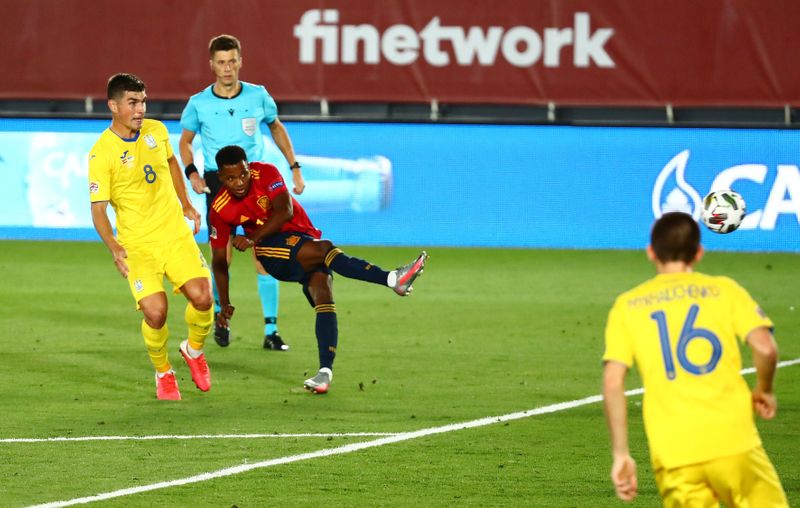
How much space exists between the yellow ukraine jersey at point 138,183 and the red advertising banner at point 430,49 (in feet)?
31.6

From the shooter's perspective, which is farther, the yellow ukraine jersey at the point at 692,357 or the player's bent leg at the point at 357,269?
the player's bent leg at the point at 357,269

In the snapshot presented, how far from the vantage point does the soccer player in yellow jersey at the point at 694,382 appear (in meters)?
4.45

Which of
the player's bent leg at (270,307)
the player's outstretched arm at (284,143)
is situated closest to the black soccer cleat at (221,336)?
the player's bent leg at (270,307)

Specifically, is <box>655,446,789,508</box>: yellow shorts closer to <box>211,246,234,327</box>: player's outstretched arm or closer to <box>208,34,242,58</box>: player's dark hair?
<box>211,246,234,327</box>: player's outstretched arm

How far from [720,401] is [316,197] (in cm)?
1305

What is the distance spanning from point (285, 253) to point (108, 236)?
1287mm

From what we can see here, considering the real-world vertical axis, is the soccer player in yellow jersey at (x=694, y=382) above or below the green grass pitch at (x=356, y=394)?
above

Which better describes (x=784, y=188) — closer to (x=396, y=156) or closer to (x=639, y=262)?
(x=639, y=262)

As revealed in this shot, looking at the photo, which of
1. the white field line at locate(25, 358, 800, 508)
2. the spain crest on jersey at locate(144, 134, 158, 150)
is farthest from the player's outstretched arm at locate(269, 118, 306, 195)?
the white field line at locate(25, 358, 800, 508)

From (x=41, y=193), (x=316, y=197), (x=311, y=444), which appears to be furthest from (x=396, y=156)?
(x=311, y=444)

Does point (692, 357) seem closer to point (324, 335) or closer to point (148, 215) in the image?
point (324, 335)

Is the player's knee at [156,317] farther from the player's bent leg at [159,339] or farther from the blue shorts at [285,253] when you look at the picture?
the blue shorts at [285,253]

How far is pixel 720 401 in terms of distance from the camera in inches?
177

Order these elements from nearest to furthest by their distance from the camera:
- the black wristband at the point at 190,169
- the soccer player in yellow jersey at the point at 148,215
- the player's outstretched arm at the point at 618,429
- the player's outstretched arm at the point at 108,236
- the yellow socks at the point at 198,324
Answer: the player's outstretched arm at the point at 618,429, the player's outstretched arm at the point at 108,236, the soccer player in yellow jersey at the point at 148,215, the yellow socks at the point at 198,324, the black wristband at the point at 190,169
